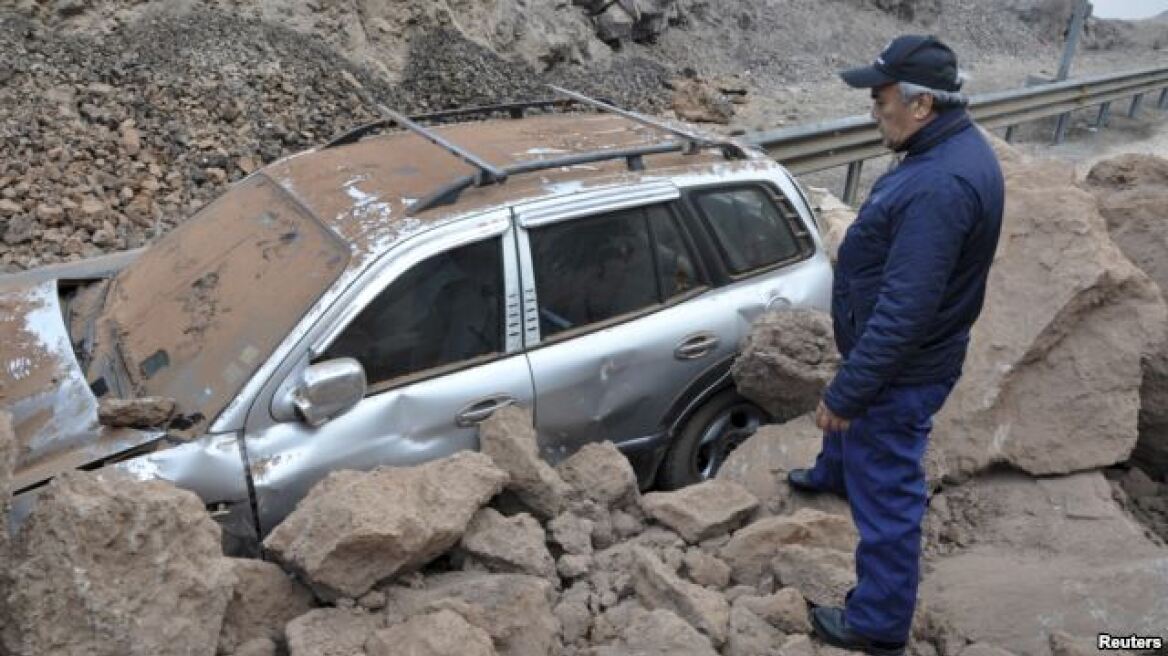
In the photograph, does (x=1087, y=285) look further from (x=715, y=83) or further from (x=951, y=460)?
(x=715, y=83)

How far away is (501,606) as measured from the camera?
3.11m

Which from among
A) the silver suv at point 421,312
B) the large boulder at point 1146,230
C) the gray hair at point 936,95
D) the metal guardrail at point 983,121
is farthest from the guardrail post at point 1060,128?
the gray hair at point 936,95

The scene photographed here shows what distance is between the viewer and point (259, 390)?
3.44 metres

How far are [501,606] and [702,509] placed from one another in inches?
43.0

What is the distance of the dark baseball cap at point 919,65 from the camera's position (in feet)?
10.2

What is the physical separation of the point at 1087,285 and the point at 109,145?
6464mm

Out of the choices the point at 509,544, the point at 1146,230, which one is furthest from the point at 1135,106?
the point at 509,544

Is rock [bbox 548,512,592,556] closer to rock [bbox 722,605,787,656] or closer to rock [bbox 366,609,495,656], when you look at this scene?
rock [bbox 722,605,787,656]

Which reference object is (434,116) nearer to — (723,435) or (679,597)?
(723,435)

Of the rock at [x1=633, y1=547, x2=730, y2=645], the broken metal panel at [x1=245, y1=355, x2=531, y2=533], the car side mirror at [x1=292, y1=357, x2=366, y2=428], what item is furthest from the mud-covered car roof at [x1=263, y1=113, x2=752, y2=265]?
the rock at [x1=633, y1=547, x2=730, y2=645]

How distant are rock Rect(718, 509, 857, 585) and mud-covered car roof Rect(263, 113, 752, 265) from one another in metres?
1.56

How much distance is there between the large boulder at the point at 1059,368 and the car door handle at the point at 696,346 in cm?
104

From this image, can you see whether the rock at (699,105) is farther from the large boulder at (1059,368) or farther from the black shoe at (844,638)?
the black shoe at (844,638)

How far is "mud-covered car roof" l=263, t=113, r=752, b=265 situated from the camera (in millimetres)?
3820
